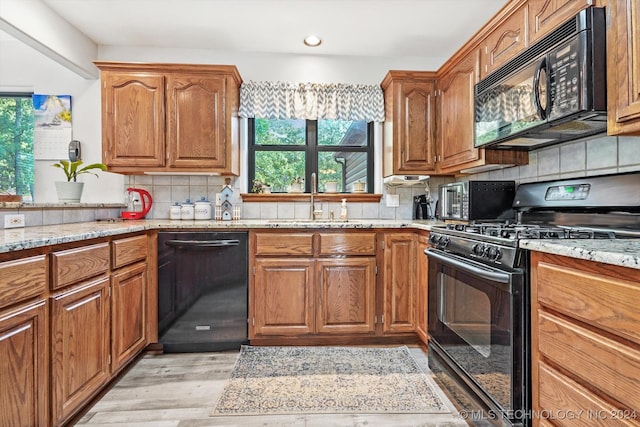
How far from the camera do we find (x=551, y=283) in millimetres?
1105

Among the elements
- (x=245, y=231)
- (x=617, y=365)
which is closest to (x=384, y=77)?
(x=245, y=231)

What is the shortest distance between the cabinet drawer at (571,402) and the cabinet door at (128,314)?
2.00m

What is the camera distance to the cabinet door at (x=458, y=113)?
225cm

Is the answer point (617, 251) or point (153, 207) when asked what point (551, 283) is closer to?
point (617, 251)

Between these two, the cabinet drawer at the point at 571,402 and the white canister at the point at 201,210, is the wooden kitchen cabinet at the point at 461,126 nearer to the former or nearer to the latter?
the cabinet drawer at the point at 571,402

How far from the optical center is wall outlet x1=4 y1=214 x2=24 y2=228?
5.70 feet

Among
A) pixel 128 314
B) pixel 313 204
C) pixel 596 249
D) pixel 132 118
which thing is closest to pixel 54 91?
pixel 132 118

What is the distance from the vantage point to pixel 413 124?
2.76 metres

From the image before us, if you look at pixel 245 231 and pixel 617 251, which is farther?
pixel 245 231

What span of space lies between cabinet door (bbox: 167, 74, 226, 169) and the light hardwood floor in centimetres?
146

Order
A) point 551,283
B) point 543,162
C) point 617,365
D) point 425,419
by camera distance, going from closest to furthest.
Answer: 1. point 617,365
2. point 551,283
3. point 425,419
4. point 543,162

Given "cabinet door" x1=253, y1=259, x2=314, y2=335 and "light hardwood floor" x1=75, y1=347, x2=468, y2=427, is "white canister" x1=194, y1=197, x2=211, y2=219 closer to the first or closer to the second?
"cabinet door" x1=253, y1=259, x2=314, y2=335

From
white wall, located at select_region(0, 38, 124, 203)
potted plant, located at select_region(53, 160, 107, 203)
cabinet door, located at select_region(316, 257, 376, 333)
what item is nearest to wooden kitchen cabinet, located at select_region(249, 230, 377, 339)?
cabinet door, located at select_region(316, 257, 376, 333)

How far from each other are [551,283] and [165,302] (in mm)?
2195
